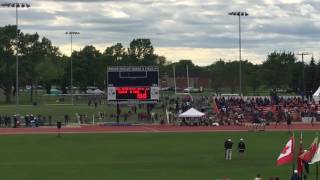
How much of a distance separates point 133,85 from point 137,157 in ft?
88.8

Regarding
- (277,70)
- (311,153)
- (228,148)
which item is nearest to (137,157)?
(228,148)

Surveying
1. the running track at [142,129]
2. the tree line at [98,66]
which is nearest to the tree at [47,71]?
the tree line at [98,66]

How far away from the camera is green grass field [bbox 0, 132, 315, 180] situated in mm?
27217

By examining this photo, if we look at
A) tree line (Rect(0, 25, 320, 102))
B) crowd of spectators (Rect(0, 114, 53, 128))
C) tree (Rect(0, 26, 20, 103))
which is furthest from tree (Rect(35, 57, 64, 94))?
crowd of spectators (Rect(0, 114, 53, 128))

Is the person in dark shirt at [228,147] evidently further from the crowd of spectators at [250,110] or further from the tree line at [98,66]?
the tree line at [98,66]

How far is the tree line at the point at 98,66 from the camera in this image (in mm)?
111625

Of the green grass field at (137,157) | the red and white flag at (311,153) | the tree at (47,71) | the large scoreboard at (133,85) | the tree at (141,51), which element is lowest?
the green grass field at (137,157)

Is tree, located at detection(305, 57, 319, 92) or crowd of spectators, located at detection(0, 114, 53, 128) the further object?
tree, located at detection(305, 57, 319, 92)

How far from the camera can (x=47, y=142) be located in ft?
146

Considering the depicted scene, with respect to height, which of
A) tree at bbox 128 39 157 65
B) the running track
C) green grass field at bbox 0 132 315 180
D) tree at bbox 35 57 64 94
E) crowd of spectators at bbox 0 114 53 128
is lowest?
the running track

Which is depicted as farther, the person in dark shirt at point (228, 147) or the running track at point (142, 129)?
the running track at point (142, 129)

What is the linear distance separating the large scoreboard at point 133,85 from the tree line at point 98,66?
3724cm

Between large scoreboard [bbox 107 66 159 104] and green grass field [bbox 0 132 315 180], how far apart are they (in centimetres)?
1016

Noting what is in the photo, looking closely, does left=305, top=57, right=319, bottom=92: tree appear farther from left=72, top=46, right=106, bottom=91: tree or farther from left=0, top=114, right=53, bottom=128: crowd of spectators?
left=0, top=114, right=53, bottom=128: crowd of spectators
